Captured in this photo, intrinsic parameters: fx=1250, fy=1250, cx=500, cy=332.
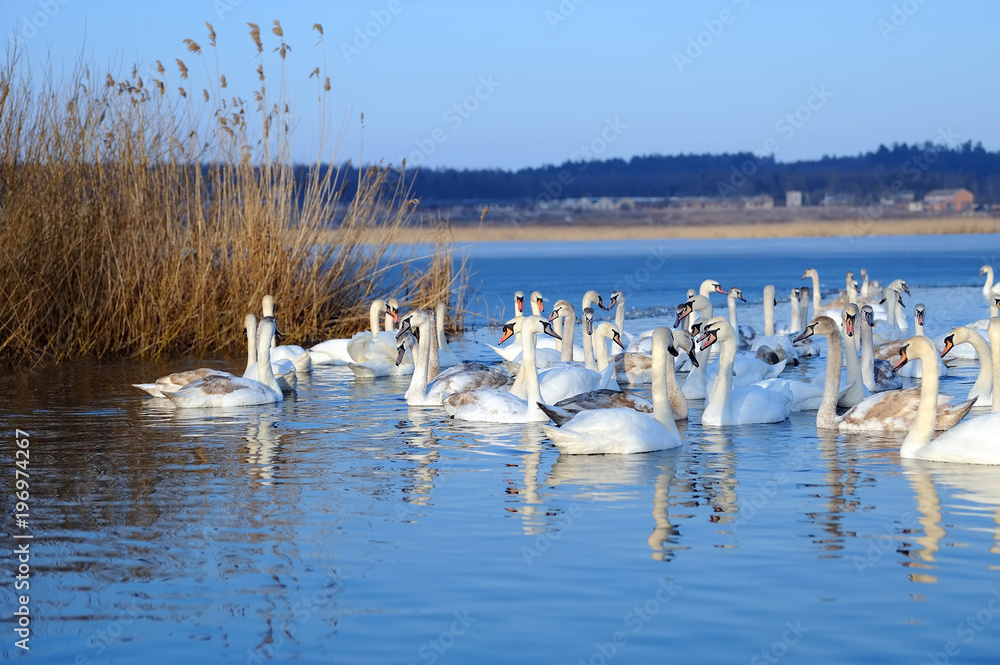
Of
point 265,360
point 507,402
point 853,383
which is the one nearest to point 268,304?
point 265,360

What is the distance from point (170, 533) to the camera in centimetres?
678

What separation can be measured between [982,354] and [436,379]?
5.07m

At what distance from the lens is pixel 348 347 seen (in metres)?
15.0

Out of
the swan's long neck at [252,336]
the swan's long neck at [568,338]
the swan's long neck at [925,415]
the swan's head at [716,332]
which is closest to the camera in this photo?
the swan's long neck at [925,415]

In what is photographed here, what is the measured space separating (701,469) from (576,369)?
350cm

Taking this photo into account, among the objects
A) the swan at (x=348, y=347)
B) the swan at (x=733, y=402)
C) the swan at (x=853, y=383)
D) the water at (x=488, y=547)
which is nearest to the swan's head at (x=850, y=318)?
the swan at (x=853, y=383)

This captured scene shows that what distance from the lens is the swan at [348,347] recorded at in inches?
582

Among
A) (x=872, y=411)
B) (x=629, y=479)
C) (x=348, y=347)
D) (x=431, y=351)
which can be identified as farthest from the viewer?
(x=348, y=347)

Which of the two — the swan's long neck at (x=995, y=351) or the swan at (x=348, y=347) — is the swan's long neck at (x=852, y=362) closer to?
the swan's long neck at (x=995, y=351)

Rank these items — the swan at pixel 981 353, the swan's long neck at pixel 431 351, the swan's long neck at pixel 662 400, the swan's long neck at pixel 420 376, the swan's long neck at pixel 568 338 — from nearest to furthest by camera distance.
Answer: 1. the swan's long neck at pixel 662 400
2. the swan at pixel 981 353
3. the swan's long neck at pixel 420 376
4. the swan's long neck at pixel 431 351
5. the swan's long neck at pixel 568 338

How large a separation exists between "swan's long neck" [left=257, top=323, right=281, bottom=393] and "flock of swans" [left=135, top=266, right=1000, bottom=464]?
0.01m

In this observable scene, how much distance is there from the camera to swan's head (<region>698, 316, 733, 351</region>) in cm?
1112

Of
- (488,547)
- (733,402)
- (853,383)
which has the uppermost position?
(853,383)

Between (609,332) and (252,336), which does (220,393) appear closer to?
(252,336)
